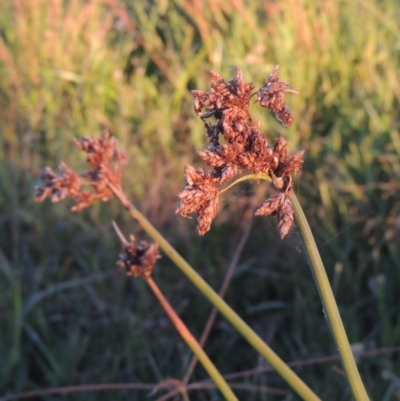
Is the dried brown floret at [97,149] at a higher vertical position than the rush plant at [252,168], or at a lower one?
higher

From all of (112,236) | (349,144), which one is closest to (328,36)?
(349,144)

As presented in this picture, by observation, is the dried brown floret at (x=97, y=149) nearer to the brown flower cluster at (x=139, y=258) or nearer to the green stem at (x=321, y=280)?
the brown flower cluster at (x=139, y=258)

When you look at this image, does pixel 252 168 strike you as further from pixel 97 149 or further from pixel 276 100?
pixel 97 149

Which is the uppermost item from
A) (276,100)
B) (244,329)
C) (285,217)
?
(276,100)

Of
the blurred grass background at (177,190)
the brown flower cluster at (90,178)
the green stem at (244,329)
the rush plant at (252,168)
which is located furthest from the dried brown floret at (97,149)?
the blurred grass background at (177,190)

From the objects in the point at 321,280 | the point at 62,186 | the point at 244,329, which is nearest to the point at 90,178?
the point at 62,186

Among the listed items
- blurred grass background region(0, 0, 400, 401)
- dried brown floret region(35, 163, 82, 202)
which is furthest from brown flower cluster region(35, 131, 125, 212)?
blurred grass background region(0, 0, 400, 401)

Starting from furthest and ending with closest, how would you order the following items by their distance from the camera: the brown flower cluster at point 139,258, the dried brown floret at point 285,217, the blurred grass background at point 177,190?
the blurred grass background at point 177,190 → the brown flower cluster at point 139,258 → the dried brown floret at point 285,217
